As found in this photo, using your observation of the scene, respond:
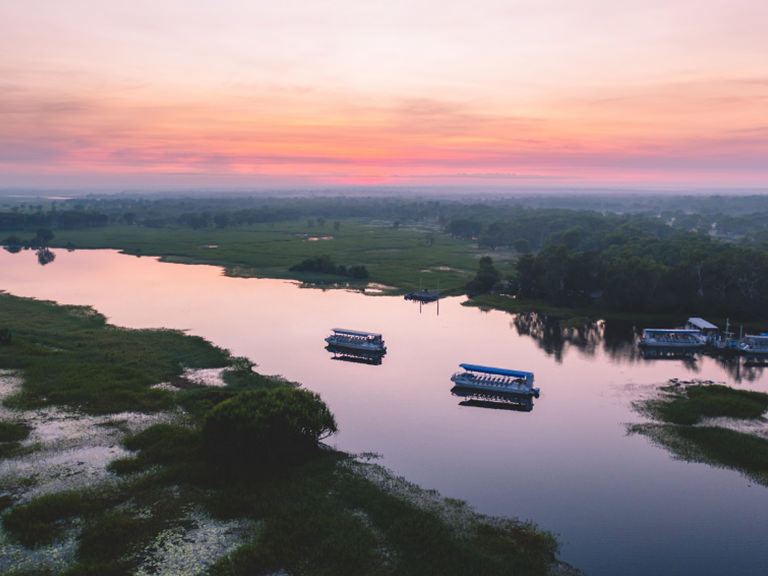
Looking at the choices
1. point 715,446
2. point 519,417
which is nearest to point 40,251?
point 519,417

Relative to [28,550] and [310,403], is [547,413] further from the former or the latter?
[28,550]

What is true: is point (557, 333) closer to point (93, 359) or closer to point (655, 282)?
point (655, 282)

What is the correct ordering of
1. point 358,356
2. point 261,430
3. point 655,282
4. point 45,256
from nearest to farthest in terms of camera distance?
point 261,430 < point 358,356 < point 655,282 < point 45,256

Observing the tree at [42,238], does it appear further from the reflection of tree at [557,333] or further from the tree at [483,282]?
the reflection of tree at [557,333]

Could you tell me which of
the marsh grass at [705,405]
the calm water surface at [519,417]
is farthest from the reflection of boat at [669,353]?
the marsh grass at [705,405]

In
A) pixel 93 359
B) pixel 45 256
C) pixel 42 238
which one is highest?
pixel 42 238

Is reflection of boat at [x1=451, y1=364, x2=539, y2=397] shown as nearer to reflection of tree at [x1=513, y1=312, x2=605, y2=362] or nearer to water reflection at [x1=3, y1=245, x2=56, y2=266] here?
reflection of tree at [x1=513, y1=312, x2=605, y2=362]
